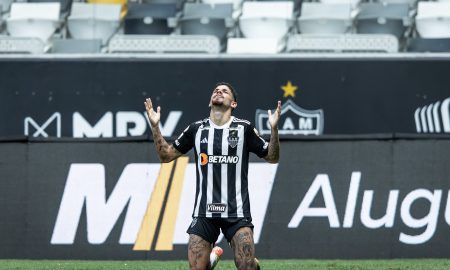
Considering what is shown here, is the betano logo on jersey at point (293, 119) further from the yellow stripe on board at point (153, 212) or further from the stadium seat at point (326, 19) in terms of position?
the yellow stripe on board at point (153, 212)

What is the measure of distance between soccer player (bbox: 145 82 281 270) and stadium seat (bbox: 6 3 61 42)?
787 cm

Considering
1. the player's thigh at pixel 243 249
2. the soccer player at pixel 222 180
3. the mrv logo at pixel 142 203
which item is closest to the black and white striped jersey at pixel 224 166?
the soccer player at pixel 222 180

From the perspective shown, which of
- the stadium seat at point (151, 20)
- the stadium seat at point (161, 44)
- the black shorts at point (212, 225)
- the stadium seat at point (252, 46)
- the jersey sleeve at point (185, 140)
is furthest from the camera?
the stadium seat at point (151, 20)

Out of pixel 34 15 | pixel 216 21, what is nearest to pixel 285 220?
pixel 216 21

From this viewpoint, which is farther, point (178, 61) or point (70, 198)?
point (178, 61)

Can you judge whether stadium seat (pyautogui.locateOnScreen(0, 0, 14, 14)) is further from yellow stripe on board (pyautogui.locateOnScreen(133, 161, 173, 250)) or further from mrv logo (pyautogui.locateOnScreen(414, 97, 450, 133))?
mrv logo (pyautogui.locateOnScreen(414, 97, 450, 133))

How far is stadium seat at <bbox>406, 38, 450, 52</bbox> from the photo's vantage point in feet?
46.6

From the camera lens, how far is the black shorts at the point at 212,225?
7.84 metres

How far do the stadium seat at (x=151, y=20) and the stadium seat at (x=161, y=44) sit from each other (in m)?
A: 0.93

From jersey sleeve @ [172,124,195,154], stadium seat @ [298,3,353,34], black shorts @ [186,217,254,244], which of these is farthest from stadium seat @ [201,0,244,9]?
black shorts @ [186,217,254,244]

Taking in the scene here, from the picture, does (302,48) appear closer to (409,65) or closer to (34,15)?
(409,65)

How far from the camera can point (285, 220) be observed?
1167cm

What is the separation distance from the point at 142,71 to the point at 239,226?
6.81m

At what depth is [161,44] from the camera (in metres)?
14.5
